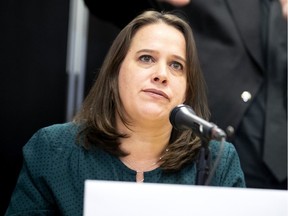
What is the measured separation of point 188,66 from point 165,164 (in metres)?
0.34

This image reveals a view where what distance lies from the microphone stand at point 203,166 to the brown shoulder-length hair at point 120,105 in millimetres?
489

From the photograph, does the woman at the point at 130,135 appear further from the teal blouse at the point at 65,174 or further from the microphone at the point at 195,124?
the microphone at the point at 195,124

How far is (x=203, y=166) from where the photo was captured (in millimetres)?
1413

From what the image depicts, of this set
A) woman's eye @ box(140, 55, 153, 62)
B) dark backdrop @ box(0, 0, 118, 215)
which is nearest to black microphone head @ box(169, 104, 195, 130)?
woman's eye @ box(140, 55, 153, 62)

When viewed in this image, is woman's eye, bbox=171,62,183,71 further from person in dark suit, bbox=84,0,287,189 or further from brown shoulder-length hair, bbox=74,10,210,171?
person in dark suit, bbox=84,0,287,189

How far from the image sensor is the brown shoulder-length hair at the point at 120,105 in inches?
76.6

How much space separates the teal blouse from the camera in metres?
1.83

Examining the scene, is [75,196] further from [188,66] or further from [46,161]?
[188,66]

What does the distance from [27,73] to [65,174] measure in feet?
3.57

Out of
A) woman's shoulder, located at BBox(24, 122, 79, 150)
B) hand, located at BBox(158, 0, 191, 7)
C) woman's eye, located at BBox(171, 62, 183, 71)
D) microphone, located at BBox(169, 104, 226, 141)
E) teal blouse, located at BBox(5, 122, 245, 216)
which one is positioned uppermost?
hand, located at BBox(158, 0, 191, 7)

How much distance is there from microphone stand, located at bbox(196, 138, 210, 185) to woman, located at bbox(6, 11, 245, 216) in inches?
16.5

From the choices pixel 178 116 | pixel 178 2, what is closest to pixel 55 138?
pixel 178 116

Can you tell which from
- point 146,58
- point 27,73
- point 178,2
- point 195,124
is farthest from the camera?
point 27,73

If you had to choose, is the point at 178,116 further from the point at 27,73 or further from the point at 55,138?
the point at 27,73
